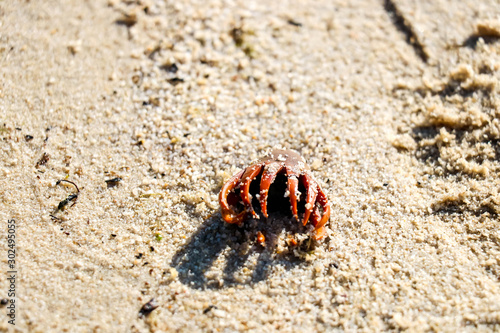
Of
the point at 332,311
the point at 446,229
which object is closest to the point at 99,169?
the point at 332,311

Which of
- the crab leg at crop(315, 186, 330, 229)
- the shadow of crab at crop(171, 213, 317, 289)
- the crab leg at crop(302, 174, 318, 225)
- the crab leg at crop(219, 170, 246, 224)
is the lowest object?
the shadow of crab at crop(171, 213, 317, 289)

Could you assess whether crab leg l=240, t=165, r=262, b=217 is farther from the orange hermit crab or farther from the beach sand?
the beach sand

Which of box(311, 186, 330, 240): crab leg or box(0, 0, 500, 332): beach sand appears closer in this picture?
box(0, 0, 500, 332): beach sand

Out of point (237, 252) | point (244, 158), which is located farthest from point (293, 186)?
point (244, 158)

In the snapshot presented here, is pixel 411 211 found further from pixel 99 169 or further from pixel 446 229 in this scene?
pixel 99 169

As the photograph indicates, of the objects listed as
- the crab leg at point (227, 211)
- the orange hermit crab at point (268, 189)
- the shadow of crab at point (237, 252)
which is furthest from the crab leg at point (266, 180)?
the shadow of crab at point (237, 252)

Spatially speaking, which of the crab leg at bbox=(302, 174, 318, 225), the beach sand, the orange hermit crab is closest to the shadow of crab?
the beach sand

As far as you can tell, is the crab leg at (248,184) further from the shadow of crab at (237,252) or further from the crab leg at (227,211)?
the shadow of crab at (237,252)

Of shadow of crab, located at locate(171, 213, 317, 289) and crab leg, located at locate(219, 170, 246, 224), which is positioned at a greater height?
crab leg, located at locate(219, 170, 246, 224)
